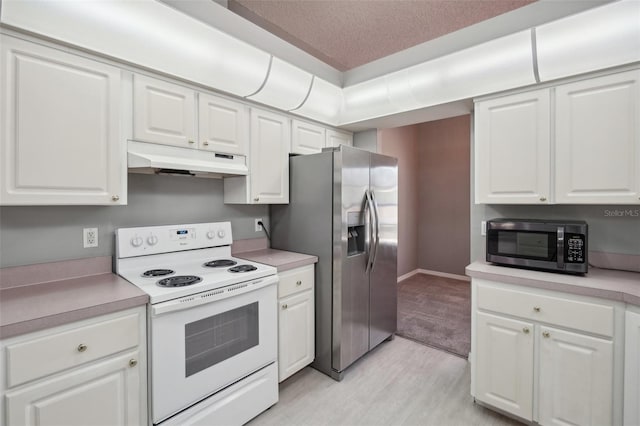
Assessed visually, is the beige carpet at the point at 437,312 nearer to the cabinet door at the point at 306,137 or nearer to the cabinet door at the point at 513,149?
the cabinet door at the point at 513,149

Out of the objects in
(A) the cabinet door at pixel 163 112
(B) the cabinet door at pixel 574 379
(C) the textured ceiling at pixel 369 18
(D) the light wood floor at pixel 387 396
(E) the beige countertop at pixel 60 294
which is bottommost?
(D) the light wood floor at pixel 387 396

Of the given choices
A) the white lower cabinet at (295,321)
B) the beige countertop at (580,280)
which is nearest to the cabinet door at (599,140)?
the beige countertop at (580,280)

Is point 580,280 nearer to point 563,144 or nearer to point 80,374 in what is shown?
point 563,144

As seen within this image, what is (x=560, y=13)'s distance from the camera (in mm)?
2068

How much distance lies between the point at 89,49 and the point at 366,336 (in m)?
2.74

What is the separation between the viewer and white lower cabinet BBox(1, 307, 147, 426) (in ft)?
3.99

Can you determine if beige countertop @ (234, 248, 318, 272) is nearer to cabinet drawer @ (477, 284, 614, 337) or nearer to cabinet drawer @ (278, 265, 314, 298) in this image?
cabinet drawer @ (278, 265, 314, 298)

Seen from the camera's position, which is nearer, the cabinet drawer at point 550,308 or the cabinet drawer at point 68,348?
the cabinet drawer at point 68,348

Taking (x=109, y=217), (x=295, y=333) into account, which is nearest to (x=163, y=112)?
(x=109, y=217)

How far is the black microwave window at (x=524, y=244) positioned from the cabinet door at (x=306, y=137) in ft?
5.64

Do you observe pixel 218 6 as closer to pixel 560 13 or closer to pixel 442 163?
pixel 560 13

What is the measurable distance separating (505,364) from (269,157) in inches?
88.0

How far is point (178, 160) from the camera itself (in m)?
1.97

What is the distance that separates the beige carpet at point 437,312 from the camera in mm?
3049
